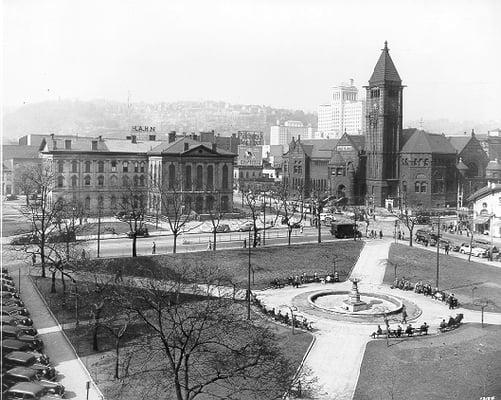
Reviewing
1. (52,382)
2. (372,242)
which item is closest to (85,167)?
(372,242)

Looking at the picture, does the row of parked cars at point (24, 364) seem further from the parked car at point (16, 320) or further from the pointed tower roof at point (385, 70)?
the pointed tower roof at point (385, 70)

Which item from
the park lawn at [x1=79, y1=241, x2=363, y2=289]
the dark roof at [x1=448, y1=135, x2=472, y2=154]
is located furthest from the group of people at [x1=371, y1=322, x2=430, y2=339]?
the dark roof at [x1=448, y1=135, x2=472, y2=154]

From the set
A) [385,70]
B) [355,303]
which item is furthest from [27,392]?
[385,70]

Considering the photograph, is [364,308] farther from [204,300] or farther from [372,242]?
[372,242]

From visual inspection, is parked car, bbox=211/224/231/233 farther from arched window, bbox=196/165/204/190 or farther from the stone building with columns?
arched window, bbox=196/165/204/190

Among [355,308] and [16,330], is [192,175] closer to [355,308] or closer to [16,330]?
[355,308]
